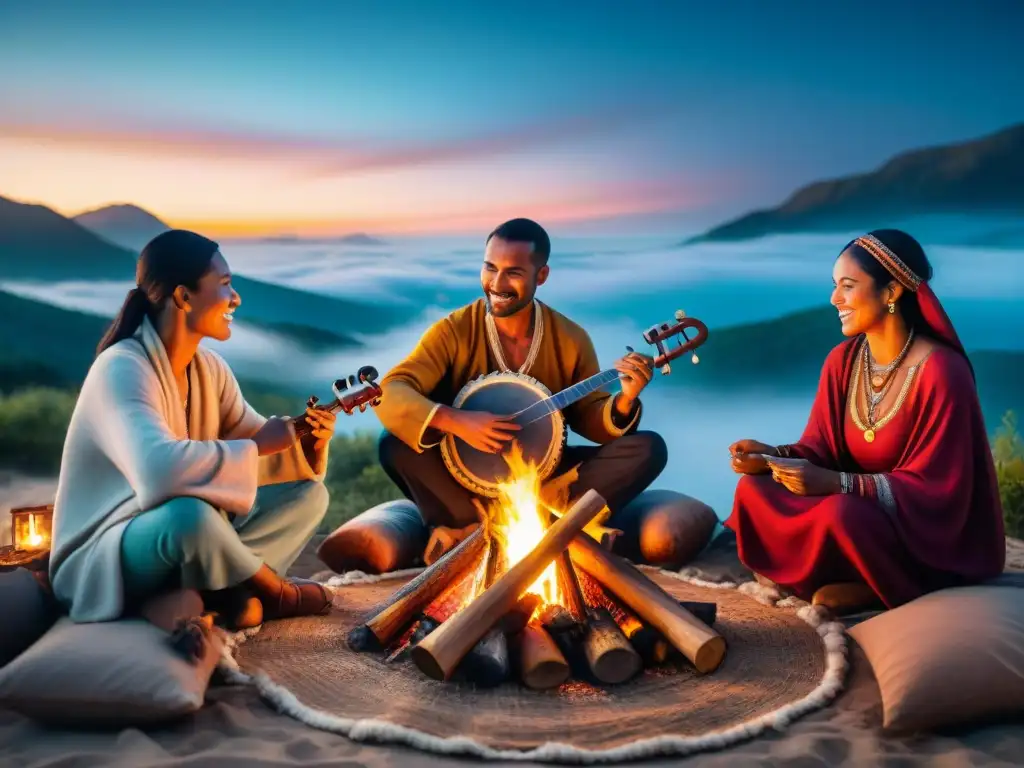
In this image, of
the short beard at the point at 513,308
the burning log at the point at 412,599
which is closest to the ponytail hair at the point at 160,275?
the burning log at the point at 412,599

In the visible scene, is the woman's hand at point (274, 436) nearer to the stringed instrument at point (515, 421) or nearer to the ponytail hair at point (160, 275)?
the ponytail hair at point (160, 275)

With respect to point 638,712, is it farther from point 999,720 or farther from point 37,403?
point 37,403

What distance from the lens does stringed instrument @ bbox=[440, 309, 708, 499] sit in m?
5.17

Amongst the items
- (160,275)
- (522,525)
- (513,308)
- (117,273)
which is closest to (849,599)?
(522,525)

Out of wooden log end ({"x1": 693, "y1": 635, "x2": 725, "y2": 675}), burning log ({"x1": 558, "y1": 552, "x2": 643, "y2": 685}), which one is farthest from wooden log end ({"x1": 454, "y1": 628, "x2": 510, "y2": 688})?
wooden log end ({"x1": 693, "y1": 635, "x2": 725, "y2": 675})

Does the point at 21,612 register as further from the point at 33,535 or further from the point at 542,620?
the point at 542,620

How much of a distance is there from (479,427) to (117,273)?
17.3ft

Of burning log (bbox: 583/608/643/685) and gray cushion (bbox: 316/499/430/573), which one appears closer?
burning log (bbox: 583/608/643/685)

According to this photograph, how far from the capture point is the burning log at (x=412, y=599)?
4223 millimetres

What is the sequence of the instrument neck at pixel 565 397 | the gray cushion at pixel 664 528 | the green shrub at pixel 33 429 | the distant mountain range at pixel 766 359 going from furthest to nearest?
A: the distant mountain range at pixel 766 359 → the green shrub at pixel 33 429 → the gray cushion at pixel 664 528 → the instrument neck at pixel 565 397

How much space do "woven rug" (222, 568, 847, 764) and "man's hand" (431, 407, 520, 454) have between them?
1035 millimetres

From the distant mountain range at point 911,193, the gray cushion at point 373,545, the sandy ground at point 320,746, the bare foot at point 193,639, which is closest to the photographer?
the sandy ground at point 320,746

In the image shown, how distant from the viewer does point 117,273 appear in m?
9.13

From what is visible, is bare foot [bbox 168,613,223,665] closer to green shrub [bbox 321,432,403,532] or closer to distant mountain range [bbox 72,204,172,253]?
green shrub [bbox 321,432,403,532]
